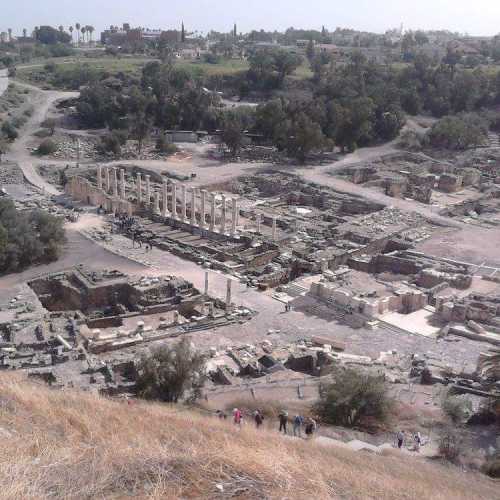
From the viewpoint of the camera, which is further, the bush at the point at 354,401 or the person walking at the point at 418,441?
the bush at the point at 354,401

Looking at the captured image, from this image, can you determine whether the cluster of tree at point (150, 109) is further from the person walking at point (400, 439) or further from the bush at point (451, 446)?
the bush at point (451, 446)

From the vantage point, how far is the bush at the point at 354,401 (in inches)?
682

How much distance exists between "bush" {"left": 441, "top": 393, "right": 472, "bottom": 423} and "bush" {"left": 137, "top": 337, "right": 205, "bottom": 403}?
23.0ft

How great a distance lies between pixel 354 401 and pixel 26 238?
1876 centimetres

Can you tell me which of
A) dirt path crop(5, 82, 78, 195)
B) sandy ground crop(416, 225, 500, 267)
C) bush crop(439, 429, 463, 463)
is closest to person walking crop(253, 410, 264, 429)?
bush crop(439, 429, 463, 463)

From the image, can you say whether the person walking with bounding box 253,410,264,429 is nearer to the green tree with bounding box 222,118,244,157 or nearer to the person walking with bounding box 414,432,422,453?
the person walking with bounding box 414,432,422,453

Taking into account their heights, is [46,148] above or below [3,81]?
below

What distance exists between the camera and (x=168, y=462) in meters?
9.45

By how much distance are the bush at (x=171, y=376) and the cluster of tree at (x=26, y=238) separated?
516 inches

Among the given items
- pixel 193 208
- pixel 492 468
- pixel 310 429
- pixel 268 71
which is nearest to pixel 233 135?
pixel 193 208

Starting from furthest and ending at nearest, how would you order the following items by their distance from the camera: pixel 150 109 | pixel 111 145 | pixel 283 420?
pixel 150 109
pixel 111 145
pixel 283 420

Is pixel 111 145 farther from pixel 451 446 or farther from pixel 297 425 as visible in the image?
pixel 451 446

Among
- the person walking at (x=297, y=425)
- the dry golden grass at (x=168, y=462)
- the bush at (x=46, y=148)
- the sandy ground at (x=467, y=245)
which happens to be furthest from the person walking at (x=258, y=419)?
the bush at (x=46, y=148)

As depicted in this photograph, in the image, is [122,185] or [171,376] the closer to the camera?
[171,376]
